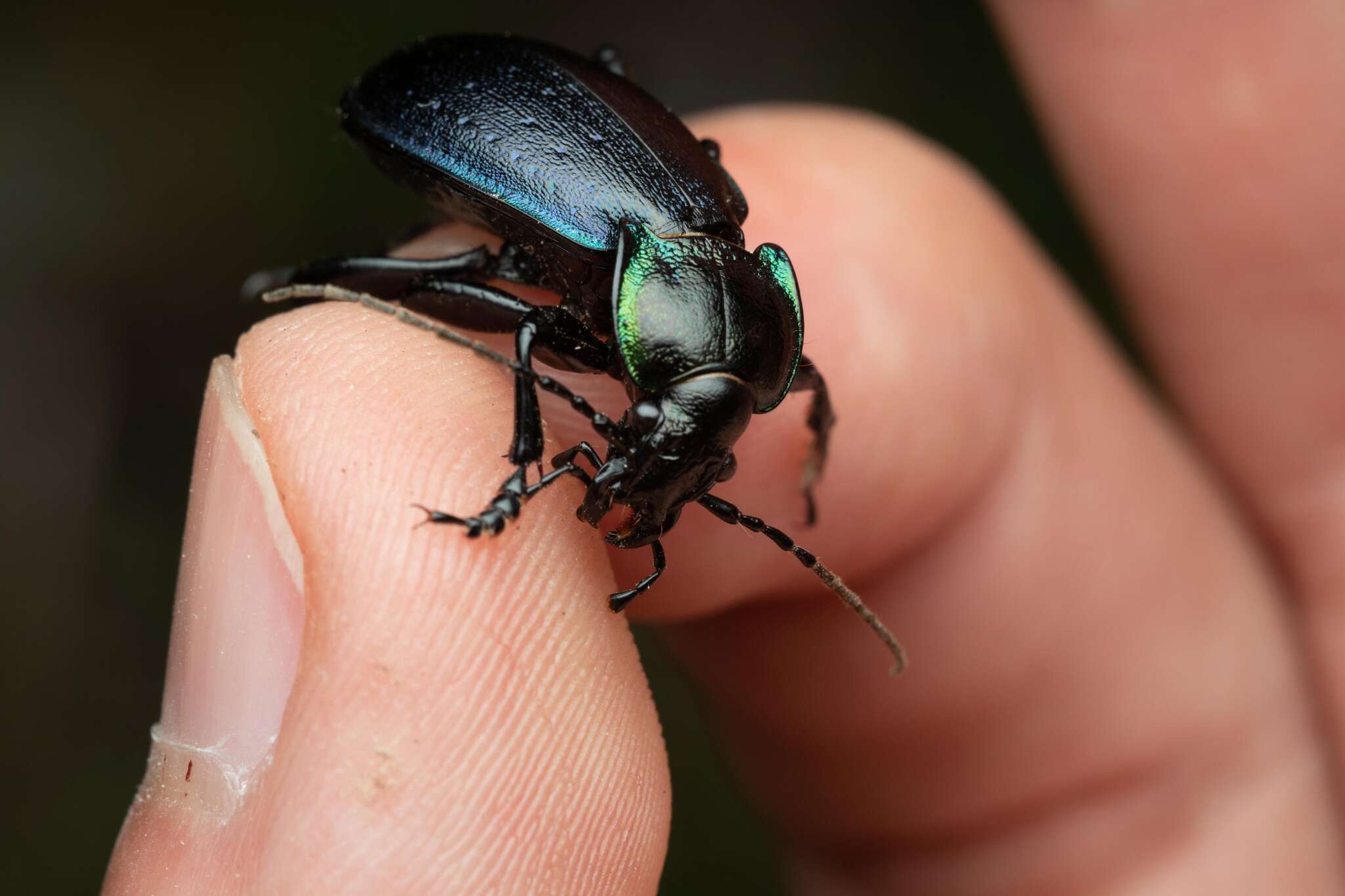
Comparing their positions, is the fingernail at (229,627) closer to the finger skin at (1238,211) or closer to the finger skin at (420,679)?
the finger skin at (420,679)

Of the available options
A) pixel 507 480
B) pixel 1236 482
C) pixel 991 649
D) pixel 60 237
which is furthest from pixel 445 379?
pixel 60 237

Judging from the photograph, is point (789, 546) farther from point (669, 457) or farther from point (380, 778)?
point (380, 778)

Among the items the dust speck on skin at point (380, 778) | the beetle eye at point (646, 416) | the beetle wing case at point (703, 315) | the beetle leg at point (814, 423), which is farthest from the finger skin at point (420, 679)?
the beetle leg at point (814, 423)

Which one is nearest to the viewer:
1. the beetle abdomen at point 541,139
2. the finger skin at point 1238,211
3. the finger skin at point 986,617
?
the beetle abdomen at point 541,139

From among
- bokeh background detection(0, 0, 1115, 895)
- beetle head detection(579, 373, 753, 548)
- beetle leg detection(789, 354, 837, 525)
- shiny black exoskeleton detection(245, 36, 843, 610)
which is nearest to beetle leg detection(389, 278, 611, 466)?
shiny black exoskeleton detection(245, 36, 843, 610)

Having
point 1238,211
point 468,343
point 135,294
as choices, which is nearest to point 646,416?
point 468,343

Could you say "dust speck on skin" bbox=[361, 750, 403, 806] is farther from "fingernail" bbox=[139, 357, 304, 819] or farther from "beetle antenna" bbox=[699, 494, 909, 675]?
"beetle antenna" bbox=[699, 494, 909, 675]
